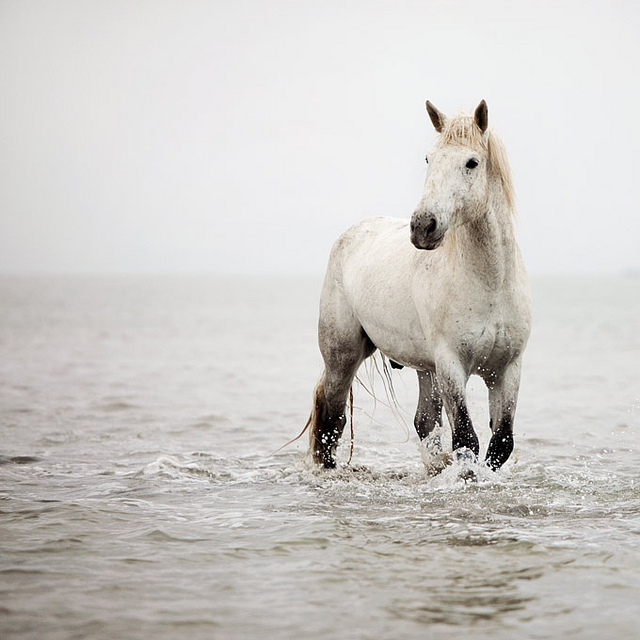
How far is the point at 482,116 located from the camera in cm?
541

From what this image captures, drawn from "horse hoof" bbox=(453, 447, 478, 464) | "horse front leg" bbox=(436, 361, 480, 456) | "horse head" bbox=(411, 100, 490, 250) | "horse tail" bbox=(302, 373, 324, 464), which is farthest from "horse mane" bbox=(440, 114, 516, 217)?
Answer: "horse tail" bbox=(302, 373, 324, 464)

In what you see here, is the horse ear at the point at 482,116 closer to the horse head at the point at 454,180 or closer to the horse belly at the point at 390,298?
the horse head at the point at 454,180

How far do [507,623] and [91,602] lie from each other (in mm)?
1911

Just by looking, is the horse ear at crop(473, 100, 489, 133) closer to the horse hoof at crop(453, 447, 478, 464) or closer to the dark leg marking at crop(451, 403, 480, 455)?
the dark leg marking at crop(451, 403, 480, 455)

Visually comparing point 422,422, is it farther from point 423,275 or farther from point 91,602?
point 91,602

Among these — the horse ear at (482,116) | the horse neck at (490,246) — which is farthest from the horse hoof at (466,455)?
the horse ear at (482,116)

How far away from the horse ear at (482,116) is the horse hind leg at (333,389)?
91.1 inches

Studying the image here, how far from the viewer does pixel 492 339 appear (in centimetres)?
569

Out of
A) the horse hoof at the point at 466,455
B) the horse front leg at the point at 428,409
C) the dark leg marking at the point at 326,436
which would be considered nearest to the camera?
the horse hoof at the point at 466,455

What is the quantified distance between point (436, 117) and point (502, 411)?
2094 mm

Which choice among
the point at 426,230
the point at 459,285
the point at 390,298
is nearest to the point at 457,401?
the point at 459,285

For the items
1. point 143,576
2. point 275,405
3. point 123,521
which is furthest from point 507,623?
point 275,405

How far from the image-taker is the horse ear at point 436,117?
18.4ft

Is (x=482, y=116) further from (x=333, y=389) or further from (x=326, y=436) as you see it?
(x=326, y=436)
